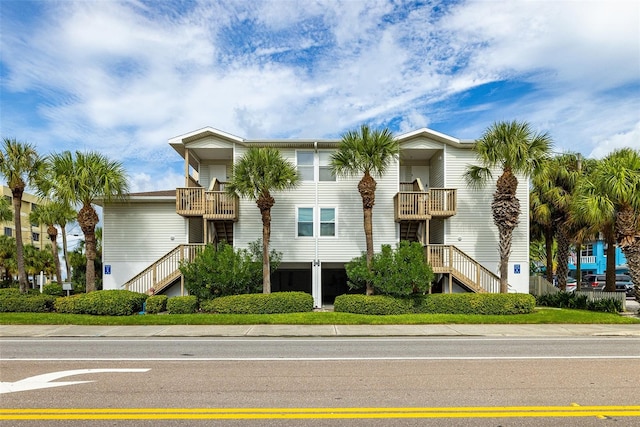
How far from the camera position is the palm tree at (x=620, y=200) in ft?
62.8

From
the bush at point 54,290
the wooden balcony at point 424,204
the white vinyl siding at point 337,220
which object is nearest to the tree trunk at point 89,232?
the white vinyl siding at point 337,220

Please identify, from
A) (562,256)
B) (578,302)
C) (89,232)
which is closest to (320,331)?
(89,232)

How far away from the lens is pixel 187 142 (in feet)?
74.7

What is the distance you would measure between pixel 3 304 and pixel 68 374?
13.0 meters

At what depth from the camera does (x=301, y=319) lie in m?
17.4

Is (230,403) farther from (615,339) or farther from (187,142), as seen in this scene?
(187,142)

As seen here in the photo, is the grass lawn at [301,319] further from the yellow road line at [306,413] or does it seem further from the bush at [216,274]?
the yellow road line at [306,413]

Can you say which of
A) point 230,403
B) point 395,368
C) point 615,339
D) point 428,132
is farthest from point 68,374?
point 428,132

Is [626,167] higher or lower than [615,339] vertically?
higher

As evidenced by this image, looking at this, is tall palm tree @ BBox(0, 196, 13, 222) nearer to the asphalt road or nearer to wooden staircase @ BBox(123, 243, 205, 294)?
wooden staircase @ BBox(123, 243, 205, 294)

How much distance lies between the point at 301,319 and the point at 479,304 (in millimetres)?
7470

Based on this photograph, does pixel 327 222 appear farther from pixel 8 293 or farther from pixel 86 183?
pixel 8 293

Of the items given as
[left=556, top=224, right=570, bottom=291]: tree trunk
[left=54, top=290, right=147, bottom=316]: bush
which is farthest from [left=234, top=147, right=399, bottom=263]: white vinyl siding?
[left=556, top=224, right=570, bottom=291]: tree trunk

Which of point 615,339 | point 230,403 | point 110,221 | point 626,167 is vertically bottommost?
point 615,339
